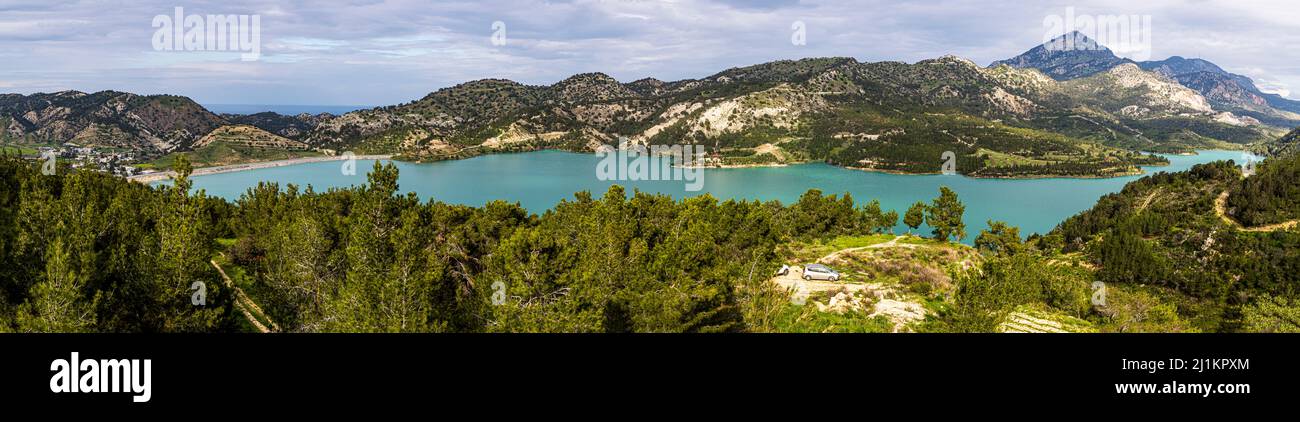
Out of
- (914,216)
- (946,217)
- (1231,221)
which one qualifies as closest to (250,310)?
(946,217)

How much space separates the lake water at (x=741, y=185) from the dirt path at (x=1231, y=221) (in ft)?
64.0

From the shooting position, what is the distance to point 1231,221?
213 ft

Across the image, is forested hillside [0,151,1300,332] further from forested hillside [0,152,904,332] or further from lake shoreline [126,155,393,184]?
→ lake shoreline [126,155,393,184]

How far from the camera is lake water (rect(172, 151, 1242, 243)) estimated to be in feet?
338

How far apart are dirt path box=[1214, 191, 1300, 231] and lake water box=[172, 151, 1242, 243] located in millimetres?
19509

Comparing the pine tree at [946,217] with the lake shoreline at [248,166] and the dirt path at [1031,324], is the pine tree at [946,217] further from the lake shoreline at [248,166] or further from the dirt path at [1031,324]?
the lake shoreline at [248,166]

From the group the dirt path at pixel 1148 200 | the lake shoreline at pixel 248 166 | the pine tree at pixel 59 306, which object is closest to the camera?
the pine tree at pixel 59 306

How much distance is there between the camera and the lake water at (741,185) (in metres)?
103

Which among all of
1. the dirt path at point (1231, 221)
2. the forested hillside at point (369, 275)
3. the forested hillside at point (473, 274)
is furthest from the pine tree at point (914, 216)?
the forested hillside at point (369, 275)

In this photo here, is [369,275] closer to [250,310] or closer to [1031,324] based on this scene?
[250,310]

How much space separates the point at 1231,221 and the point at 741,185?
79961mm

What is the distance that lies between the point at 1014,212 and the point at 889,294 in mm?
82326
